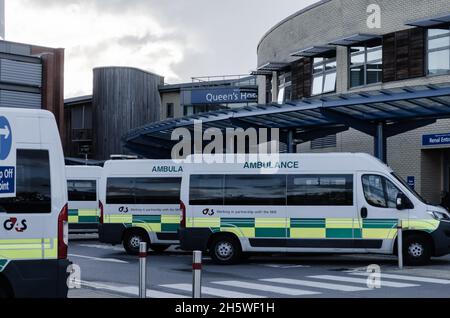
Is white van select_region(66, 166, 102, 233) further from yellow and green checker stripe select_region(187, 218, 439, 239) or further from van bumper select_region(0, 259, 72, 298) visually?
van bumper select_region(0, 259, 72, 298)

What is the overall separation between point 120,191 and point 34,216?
12.6m

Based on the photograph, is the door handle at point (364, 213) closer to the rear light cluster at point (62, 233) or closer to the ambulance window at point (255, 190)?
the ambulance window at point (255, 190)

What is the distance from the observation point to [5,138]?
355 inches

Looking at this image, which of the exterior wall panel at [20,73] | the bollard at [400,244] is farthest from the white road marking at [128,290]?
the exterior wall panel at [20,73]

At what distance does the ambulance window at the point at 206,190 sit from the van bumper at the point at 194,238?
673 millimetres

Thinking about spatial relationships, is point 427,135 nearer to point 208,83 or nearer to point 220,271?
point 220,271

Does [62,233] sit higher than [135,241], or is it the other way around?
[62,233]

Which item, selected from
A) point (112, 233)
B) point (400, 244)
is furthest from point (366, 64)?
point (400, 244)

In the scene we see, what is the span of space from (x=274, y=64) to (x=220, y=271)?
22.5 m

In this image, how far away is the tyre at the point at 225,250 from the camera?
18.2m

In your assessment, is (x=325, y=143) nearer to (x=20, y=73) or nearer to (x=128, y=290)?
(x=20, y=73)

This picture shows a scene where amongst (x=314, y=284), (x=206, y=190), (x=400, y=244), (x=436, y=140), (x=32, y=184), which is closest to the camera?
(x=32, y=184)

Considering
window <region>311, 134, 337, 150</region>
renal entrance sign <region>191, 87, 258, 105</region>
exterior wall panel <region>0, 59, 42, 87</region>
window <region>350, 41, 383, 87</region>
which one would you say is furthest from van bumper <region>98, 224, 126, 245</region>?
exterior wall panel <region>0, 59, 42, 87</region>

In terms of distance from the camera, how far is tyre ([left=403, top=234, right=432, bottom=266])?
56.7ft
